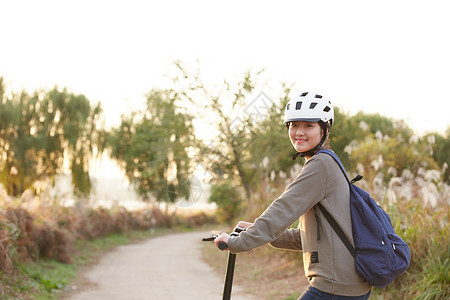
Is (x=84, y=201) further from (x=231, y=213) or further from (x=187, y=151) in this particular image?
(x=231, y=213)

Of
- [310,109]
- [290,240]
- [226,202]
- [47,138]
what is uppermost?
[47,138]

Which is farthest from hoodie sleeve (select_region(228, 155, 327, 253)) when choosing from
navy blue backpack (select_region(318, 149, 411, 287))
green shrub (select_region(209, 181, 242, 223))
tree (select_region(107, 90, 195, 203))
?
green shrub (select_region(209, 181, 242, 223))

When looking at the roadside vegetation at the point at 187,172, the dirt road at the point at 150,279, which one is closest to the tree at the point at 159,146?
the roadside vegetation at the point at 187,172

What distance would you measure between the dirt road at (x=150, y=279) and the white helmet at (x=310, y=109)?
631 centimetres

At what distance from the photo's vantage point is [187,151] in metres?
17.9

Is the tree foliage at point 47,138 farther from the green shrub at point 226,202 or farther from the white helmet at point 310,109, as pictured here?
the white helmet at point 310,109

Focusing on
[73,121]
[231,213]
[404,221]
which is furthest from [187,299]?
[73,121]

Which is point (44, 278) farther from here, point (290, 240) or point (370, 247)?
point (370, 247)

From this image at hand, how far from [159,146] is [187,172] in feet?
5.95

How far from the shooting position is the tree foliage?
25.9 metres

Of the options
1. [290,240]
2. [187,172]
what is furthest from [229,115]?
[290,240]

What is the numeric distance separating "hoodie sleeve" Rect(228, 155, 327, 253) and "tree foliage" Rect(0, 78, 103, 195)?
24990 millimetres

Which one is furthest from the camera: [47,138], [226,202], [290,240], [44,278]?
[47,138]

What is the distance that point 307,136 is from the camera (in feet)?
9.70
